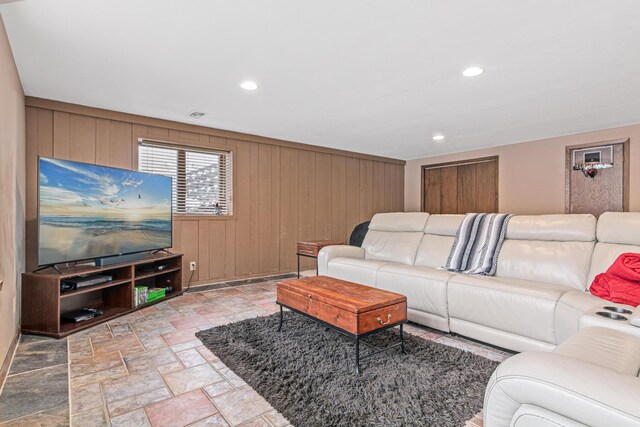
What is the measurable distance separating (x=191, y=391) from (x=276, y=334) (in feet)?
2.94

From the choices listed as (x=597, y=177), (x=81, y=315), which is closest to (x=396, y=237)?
(x=597, y=177)

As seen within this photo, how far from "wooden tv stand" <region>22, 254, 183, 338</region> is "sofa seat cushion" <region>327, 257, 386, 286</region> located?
1.86 meters

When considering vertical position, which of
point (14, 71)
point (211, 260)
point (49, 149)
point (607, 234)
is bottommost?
point (211, 260)

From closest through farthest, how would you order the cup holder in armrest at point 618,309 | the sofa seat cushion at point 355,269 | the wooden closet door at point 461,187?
1. the cup holder in armrest at point 618,309
2. the sofa seat cushion at point 355,269
3. the wooden closet door at point 461,187

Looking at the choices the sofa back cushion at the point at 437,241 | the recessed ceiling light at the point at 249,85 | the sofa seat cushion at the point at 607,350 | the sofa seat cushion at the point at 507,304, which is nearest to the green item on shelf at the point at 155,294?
the recessed ceiling light at the point at 249,85

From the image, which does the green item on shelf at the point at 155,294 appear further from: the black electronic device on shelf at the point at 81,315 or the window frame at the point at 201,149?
the window frame at the point at 201,149

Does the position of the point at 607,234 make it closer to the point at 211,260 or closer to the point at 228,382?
the point at 228,382

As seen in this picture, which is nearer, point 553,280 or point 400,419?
point 400,419

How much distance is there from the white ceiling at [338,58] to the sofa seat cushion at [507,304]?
1.72 m

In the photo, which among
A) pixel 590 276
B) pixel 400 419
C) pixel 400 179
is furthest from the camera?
pixel 400 179

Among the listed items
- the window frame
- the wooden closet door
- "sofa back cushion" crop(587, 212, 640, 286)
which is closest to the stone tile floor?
"sofa back cushion" crop(587, 212, 640, 286)

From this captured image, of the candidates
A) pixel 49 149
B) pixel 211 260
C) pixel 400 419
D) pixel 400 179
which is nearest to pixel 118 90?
pixel 49 149

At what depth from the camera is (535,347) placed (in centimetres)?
231

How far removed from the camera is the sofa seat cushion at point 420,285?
111 inches
